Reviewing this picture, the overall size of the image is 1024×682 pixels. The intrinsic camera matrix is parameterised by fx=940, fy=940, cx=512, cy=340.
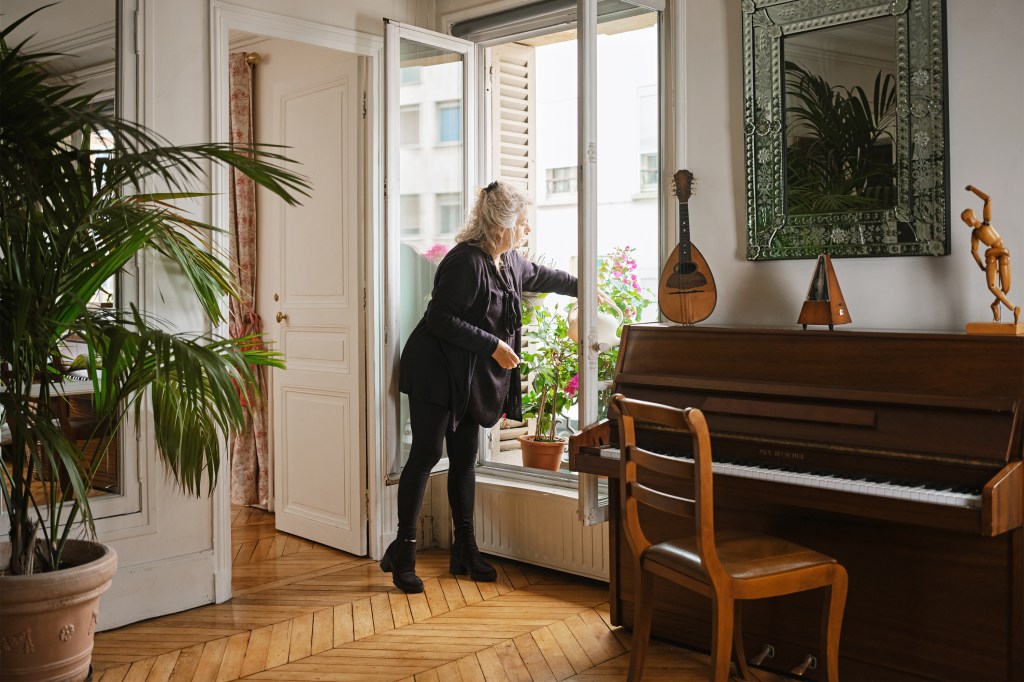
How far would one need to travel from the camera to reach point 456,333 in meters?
3.72

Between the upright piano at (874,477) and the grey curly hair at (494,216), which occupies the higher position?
the grey curly hair at (494,216)

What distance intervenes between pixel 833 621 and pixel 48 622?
218 cm

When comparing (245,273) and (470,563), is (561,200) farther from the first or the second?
(470,563)

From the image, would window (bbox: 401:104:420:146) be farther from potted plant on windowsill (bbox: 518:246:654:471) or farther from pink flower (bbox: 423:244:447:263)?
potted plant on windowsill (bbox: 518:246:654:471)

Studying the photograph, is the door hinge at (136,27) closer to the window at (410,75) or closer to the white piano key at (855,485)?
the window at (410,75)

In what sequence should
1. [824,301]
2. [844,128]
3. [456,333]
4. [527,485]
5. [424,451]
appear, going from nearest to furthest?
[824,301], [844,128], [456,333], [424,451], [527,485]

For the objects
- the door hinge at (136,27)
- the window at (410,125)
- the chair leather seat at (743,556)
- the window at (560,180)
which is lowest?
the chair leather seat at (743,556)

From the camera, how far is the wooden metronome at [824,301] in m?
3.01

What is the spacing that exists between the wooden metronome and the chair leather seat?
2.43 feet

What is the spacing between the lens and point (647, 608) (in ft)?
8.94

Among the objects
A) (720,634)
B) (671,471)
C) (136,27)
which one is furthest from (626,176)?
(720,634)

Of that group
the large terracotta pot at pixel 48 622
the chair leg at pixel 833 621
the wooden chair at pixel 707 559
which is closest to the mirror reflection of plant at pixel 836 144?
the wooden chair at pixel 707 559

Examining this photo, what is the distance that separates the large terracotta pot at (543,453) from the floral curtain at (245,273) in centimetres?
148

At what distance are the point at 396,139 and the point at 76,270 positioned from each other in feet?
5.73
